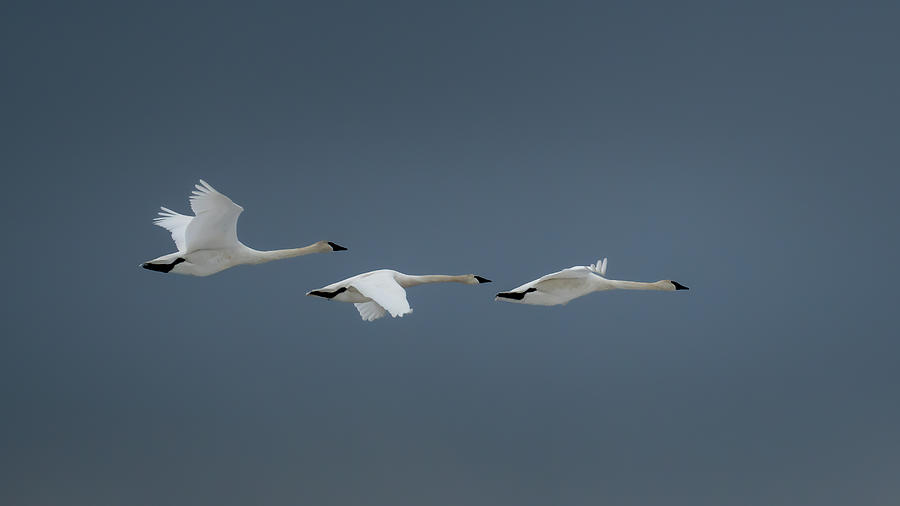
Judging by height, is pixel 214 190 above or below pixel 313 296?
above

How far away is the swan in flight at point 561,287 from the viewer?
18.6 meters

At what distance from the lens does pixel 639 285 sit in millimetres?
20094

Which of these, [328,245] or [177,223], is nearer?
[328,245]

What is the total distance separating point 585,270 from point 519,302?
108 cm

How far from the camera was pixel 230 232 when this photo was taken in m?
18.6

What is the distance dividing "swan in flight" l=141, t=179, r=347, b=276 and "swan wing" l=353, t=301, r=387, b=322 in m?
0.96

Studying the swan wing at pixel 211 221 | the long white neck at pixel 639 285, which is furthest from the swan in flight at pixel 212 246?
the long white neck at pixel 639 285

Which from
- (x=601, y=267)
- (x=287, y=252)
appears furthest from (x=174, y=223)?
→ (x=601, y=267)

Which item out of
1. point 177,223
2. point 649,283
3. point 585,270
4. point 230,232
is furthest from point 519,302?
point 177,223

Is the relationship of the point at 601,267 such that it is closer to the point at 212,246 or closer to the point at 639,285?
the point at 639,285

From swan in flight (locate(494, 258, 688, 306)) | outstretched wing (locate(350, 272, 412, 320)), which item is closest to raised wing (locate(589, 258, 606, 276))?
swan in flight (locate(494, 258, 688, 306))

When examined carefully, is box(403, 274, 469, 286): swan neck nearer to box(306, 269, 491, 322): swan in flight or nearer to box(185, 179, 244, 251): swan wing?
box(306, 269, 491, 322): swan in flight

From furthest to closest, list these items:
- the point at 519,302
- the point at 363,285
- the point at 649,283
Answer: the point at 649,283 → the point at 519,302 → the point at 363,285

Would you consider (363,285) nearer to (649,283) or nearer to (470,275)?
(470,275)
